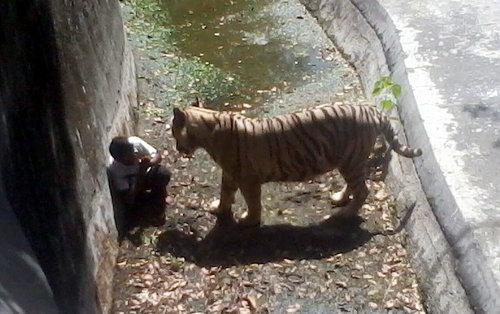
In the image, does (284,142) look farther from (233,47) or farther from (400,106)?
(233,47)

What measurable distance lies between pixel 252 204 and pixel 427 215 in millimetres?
1158

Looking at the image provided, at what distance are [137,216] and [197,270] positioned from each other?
2.47 feet

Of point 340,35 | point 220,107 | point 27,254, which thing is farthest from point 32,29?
point 340,35

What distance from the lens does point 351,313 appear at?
507cm

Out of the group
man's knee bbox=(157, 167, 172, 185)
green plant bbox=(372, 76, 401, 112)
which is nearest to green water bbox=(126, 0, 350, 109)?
green plant bbox=(372, 76, 401, 112)

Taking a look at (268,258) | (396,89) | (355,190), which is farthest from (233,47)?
(268,258)

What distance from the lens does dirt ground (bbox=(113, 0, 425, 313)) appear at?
5191mm

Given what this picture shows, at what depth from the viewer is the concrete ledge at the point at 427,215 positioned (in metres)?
4.71

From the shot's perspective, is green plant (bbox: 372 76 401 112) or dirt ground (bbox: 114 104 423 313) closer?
dirt ground (bbox: 114 104 423 313)

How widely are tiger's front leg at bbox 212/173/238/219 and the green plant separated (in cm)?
138

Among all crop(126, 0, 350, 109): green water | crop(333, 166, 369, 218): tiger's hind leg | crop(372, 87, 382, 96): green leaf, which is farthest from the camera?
crop(126, 0, 350, 109): green water

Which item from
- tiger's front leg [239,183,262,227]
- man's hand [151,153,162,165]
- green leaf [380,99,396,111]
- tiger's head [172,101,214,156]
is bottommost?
tiger's front leg [239,183,262,227]

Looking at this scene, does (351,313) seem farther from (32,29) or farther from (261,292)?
(32,29)

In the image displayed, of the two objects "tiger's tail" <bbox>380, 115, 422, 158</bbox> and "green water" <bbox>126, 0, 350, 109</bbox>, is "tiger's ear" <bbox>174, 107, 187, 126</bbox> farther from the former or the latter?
"green water" <bbox>126, 0, 350, 109</bbox>
